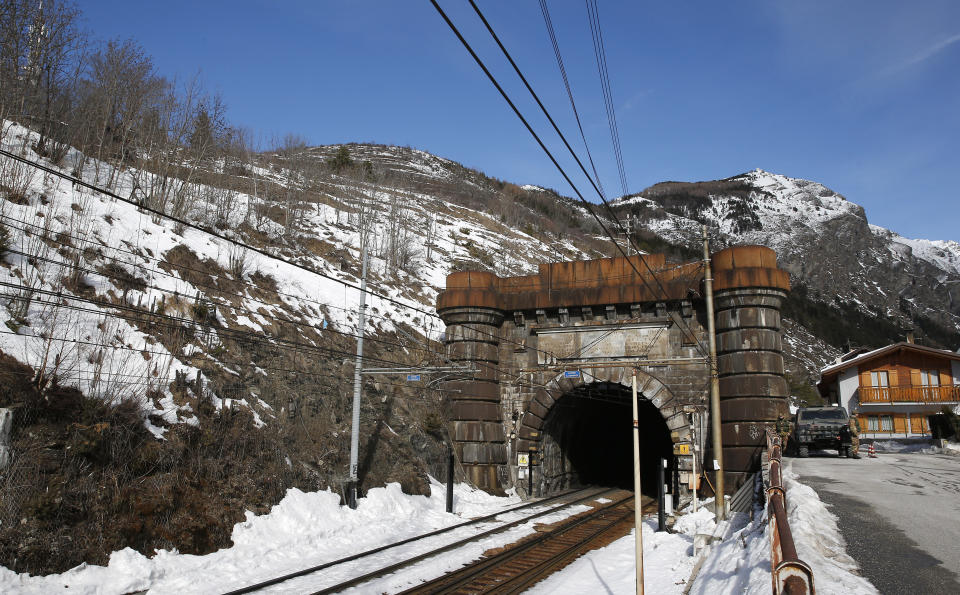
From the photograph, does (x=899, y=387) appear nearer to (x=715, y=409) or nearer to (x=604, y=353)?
(x=604, y=353)

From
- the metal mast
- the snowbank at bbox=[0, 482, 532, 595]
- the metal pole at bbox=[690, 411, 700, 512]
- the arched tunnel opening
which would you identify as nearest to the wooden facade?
the arched tunnel opening

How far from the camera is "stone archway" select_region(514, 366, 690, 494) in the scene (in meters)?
23.4

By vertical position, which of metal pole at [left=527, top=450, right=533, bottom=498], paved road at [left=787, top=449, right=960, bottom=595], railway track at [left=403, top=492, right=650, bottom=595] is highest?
paved road at [left=787, top=449, right=960, bottom=595]

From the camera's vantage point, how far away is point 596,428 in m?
34.3

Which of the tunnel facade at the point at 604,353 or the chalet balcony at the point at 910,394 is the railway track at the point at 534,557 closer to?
the tunnel facade at the point at 604,353

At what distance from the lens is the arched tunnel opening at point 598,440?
2669cm

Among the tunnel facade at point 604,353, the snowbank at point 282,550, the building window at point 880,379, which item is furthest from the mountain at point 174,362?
the building window at point 880,379

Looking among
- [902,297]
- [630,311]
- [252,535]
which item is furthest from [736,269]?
[902,297]

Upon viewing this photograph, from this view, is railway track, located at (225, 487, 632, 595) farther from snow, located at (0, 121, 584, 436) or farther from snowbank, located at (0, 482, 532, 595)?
snow, located at (0, 121, 584, 436)

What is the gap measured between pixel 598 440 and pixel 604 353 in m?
12.7

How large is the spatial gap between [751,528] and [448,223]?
56.4 metres

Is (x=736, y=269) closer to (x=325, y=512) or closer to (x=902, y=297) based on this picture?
(x=325, y=512)

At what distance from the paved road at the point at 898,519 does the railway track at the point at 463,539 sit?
8486 millimetres

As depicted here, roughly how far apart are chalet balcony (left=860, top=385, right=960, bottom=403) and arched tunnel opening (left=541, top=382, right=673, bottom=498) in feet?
59.8
